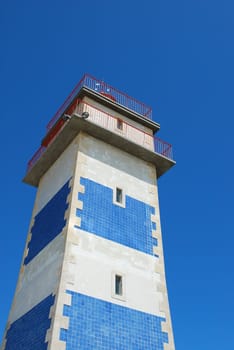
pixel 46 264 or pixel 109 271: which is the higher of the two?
pixel 46 264

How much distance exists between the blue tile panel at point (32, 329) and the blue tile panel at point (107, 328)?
705 millimetres

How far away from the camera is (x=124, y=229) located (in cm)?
1373

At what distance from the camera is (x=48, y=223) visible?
14.3 m

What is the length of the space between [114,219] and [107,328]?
397 cm

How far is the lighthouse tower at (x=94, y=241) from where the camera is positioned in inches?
430

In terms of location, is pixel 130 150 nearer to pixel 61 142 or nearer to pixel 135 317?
pixel 61 142

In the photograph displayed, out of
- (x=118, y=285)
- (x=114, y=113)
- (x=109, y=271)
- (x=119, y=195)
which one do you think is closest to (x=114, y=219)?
(x=119, y=195)

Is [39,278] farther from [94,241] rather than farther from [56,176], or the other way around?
[56,176]

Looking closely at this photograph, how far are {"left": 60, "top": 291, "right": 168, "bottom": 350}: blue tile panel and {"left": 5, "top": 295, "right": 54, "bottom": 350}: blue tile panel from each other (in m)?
0.70

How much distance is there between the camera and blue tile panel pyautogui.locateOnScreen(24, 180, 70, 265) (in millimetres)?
13354

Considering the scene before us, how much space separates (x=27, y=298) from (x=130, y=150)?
742 centimetres

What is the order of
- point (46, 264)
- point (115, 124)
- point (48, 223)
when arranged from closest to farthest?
1. point (46, 264)
2. point (48, 223)
3. point (115, 124)

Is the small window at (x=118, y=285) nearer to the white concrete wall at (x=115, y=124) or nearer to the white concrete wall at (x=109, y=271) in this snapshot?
the white concrete wall at (x=109, y=271)

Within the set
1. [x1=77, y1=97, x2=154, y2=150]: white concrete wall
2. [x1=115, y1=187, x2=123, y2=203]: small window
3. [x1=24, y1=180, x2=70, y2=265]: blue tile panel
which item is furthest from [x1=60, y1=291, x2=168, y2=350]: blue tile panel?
[x1=77, y1=97, x2=154, y2=150]: white concrete wall
